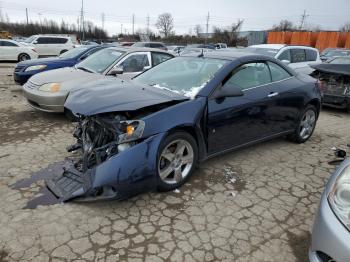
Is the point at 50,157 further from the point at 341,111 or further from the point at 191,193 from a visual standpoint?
the point at 341,111

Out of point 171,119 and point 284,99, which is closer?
point 171,119

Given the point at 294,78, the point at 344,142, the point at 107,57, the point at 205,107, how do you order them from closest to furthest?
the point at 205,107
the point at 294,78
the point at 344,142
the point at 107,57

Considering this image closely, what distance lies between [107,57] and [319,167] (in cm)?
515

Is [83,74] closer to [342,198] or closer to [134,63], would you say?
[134,63]

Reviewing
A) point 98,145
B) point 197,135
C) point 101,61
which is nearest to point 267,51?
point 101,61

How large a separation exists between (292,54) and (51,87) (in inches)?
296

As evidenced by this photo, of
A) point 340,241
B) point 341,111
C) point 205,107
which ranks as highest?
point 205,107

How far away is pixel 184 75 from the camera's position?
4336mm

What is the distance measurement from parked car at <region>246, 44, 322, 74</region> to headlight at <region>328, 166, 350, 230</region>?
7.85 m

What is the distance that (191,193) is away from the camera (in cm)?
366

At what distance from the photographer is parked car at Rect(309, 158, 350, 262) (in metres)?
1.92

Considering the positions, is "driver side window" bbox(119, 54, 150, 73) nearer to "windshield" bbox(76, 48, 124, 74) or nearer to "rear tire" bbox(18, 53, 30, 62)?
"windshield" bbox(76, 48, 124, 74)

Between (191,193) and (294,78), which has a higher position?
(294,78)

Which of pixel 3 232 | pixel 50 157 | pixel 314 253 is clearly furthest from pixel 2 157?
pixel 314 253
